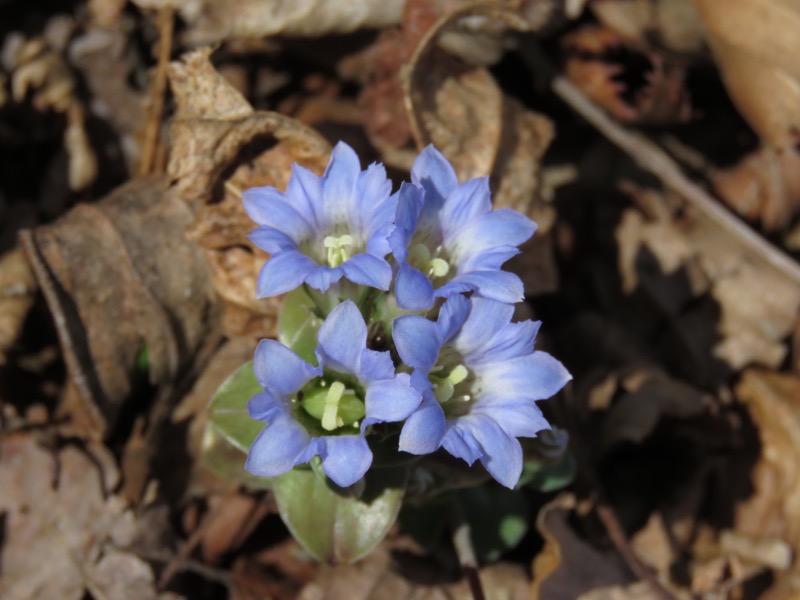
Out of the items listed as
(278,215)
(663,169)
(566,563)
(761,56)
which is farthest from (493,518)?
(761,56)

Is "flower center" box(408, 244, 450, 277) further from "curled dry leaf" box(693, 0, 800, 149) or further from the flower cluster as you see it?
"curled dry leaf" box(693, 0, 800, 149)

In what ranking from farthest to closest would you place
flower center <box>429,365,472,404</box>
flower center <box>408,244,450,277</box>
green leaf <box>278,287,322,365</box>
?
green leaf <box>278,287,322,365</box>
flower center <box>408,244,450,277</box>
flower center <box>429,365,472,404</box>

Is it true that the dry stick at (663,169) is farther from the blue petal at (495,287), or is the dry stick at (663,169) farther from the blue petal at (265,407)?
the blue petal at (265,407)

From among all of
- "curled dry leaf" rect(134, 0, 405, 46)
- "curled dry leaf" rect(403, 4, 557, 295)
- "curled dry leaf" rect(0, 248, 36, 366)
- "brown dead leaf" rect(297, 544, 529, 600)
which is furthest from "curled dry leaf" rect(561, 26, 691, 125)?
"curled dry leaf" rect(0, 248, 36, 366)

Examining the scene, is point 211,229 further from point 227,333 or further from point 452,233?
point 452,233

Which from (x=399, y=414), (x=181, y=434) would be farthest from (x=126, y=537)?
(x=399, y=414)

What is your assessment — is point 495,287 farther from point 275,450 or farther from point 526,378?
point 275,450
